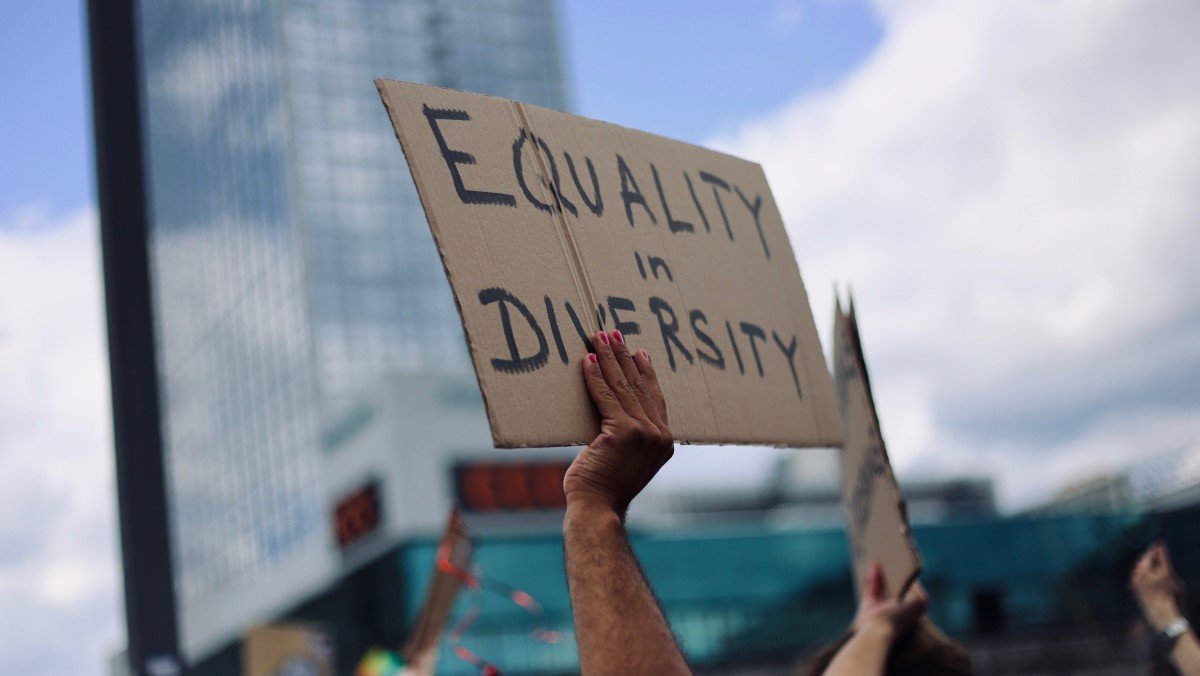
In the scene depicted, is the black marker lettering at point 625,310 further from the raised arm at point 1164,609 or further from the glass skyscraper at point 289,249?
the glass skyscraper at point 289,249

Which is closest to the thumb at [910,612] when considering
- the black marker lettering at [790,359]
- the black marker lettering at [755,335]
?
the black marker lettering at [790,359]

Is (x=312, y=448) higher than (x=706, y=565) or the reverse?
higher

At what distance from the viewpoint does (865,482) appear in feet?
9.10

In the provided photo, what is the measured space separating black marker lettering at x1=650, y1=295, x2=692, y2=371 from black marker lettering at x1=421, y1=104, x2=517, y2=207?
292 millimetres

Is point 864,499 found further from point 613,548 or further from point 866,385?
point 613,548

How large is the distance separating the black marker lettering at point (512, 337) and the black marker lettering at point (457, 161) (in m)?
0.16

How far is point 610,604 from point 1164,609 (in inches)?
77.7

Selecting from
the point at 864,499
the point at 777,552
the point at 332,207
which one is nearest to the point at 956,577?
the point at 777,552

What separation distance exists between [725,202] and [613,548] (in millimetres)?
1078

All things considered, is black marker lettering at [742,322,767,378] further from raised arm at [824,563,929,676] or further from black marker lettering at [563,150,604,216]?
raised arm at [824,563,929,676]

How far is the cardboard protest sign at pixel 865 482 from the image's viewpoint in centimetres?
254

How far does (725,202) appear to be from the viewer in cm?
245

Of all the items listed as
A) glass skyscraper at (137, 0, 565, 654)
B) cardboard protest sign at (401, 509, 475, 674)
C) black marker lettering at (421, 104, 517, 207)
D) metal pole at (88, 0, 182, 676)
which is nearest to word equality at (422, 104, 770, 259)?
black marker lettering at (421, 104, 517, 207)

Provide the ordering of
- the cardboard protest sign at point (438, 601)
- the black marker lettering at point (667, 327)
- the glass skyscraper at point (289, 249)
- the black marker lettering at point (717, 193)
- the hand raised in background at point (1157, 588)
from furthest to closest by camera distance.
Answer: the glass skyscraper at point (289, 249)
the cardboard protest sign at point (438, 601)
the hand raised in background at point (1157, 588)
the black marker lettering at point (717, 193)
the black marker lettering at point (667, 327)
